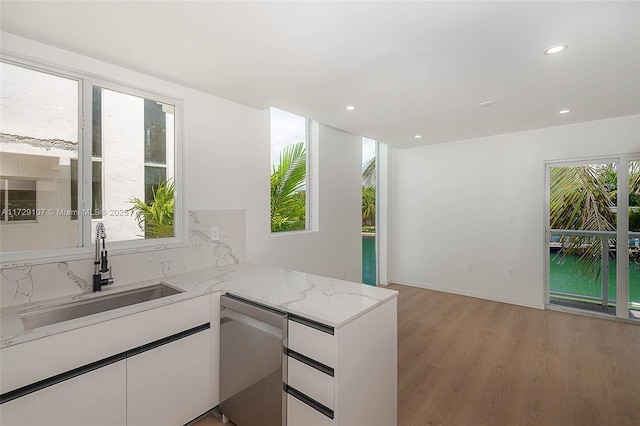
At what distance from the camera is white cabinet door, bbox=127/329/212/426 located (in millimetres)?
1595

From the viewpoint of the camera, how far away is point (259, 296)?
5.79ft

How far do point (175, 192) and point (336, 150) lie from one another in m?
2.16

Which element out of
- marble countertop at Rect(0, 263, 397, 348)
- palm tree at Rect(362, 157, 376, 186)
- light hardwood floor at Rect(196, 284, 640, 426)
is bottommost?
light hardwood floor at Rect(196, 284, 640, 426)

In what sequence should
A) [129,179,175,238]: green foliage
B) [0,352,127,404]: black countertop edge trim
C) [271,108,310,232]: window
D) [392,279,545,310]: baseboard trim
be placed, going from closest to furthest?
[0,352,127,404]: black countertop edge trim < [129,179,175,238]: green foliage < [271,108,310,232]: window < [392,279,545,310]: baseboard trim

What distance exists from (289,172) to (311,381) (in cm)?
250

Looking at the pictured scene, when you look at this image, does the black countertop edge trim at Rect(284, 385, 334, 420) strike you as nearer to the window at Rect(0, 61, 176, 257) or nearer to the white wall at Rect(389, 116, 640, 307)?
the window at Rect(0, 61, 176, 257)

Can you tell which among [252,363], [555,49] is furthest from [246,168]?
[555,49]

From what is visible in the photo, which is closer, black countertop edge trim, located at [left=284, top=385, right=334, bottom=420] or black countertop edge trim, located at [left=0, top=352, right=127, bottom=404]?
black countertop edge trim, located at [left=0, top=352, right=127, bottom=404]

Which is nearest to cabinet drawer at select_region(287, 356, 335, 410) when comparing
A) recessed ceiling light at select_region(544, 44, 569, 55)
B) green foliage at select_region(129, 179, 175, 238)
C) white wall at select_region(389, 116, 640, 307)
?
green foliage at select_region(129, 179, 175, 238)

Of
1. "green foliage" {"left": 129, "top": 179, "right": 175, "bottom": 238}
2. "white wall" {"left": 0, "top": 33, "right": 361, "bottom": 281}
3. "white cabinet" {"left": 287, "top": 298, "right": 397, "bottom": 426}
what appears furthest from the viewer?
"green foliage" {"left": 129, "top": 179, "right": 175, "bottom": 238}

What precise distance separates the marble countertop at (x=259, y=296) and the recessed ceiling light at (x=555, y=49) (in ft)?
5.98

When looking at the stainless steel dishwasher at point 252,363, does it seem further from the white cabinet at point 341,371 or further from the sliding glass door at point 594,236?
the sliding glass door at point 594,236

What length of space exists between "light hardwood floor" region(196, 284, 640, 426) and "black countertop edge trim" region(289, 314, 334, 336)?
108 centimetres

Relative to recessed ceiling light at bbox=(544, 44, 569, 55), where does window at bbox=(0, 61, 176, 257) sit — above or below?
below
